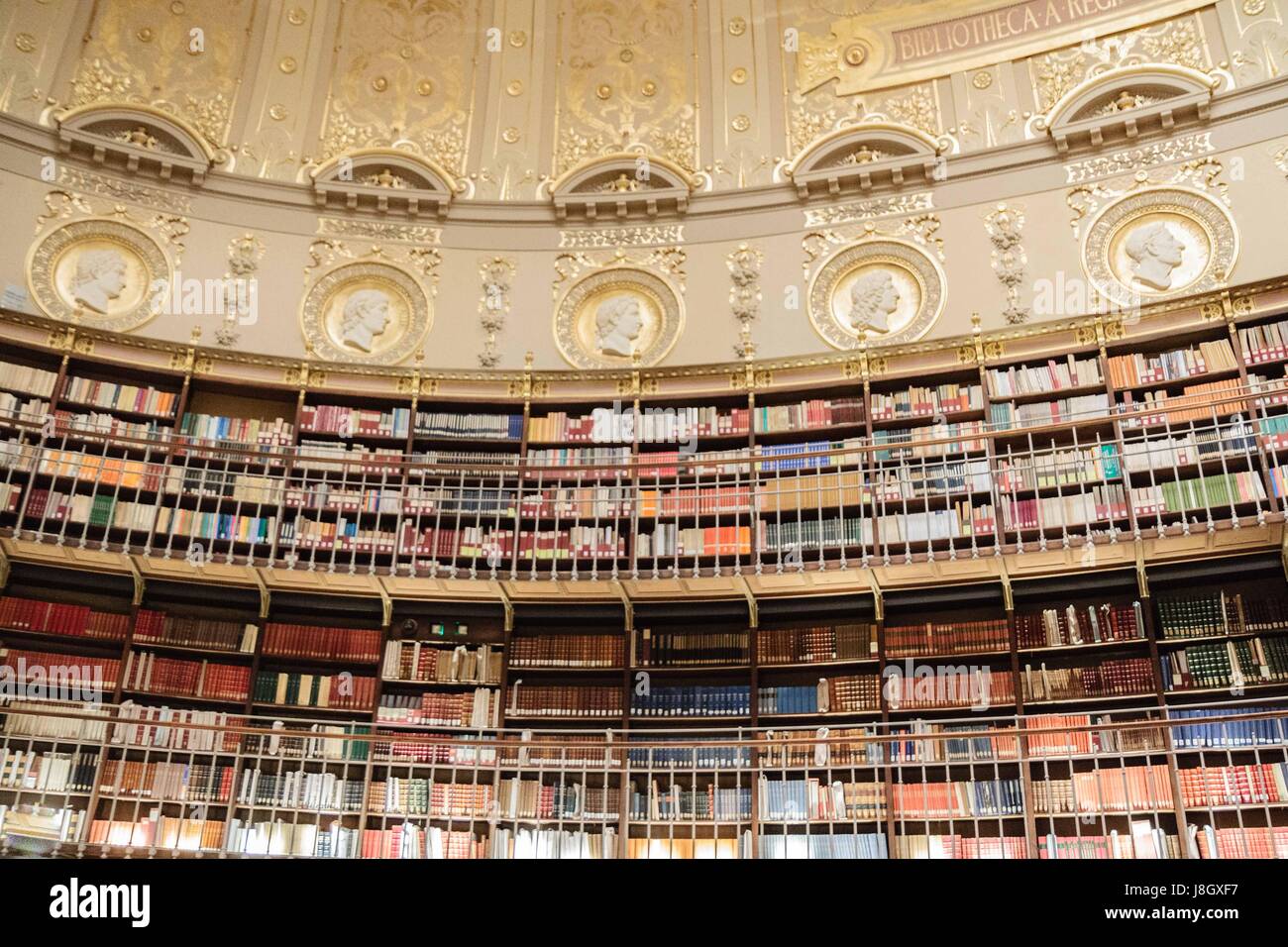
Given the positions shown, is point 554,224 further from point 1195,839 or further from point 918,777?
point 1195,839

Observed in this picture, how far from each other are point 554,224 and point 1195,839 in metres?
5.91

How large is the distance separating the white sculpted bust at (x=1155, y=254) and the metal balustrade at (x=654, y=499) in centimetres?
109

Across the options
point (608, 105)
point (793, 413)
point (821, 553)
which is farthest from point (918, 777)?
point (608, 105)

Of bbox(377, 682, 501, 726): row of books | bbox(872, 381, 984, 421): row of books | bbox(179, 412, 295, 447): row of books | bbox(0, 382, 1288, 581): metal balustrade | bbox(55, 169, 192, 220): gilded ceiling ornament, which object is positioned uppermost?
bbox(55, 169, 192, 220): gilded ceiling ornament

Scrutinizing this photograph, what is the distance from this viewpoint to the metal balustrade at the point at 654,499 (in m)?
6.46

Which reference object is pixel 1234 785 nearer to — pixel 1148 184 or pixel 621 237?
pixel 1148 184

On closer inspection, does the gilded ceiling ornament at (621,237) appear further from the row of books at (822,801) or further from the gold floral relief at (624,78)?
the row of books at (822,801)

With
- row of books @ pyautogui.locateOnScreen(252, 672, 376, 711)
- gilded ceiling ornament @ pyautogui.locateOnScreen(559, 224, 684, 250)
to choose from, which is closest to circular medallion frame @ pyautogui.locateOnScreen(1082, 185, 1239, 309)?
gilded ceiling ornament @ pyautogui.locateOnScreen(559, 224, 684, 250)

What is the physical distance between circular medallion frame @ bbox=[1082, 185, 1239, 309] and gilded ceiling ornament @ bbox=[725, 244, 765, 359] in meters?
2.24

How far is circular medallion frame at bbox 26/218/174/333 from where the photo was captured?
7695 millimetres

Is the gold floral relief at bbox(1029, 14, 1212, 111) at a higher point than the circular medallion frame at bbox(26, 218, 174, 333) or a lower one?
higher

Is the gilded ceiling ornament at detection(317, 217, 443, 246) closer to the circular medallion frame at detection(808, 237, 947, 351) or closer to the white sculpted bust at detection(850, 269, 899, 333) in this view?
the circular medallion frame at detection(808, 237, 947, 351)

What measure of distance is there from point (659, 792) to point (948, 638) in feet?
6.38

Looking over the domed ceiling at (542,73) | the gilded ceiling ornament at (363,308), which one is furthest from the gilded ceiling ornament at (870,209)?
the gilded ceiling ornament at (363,308)
